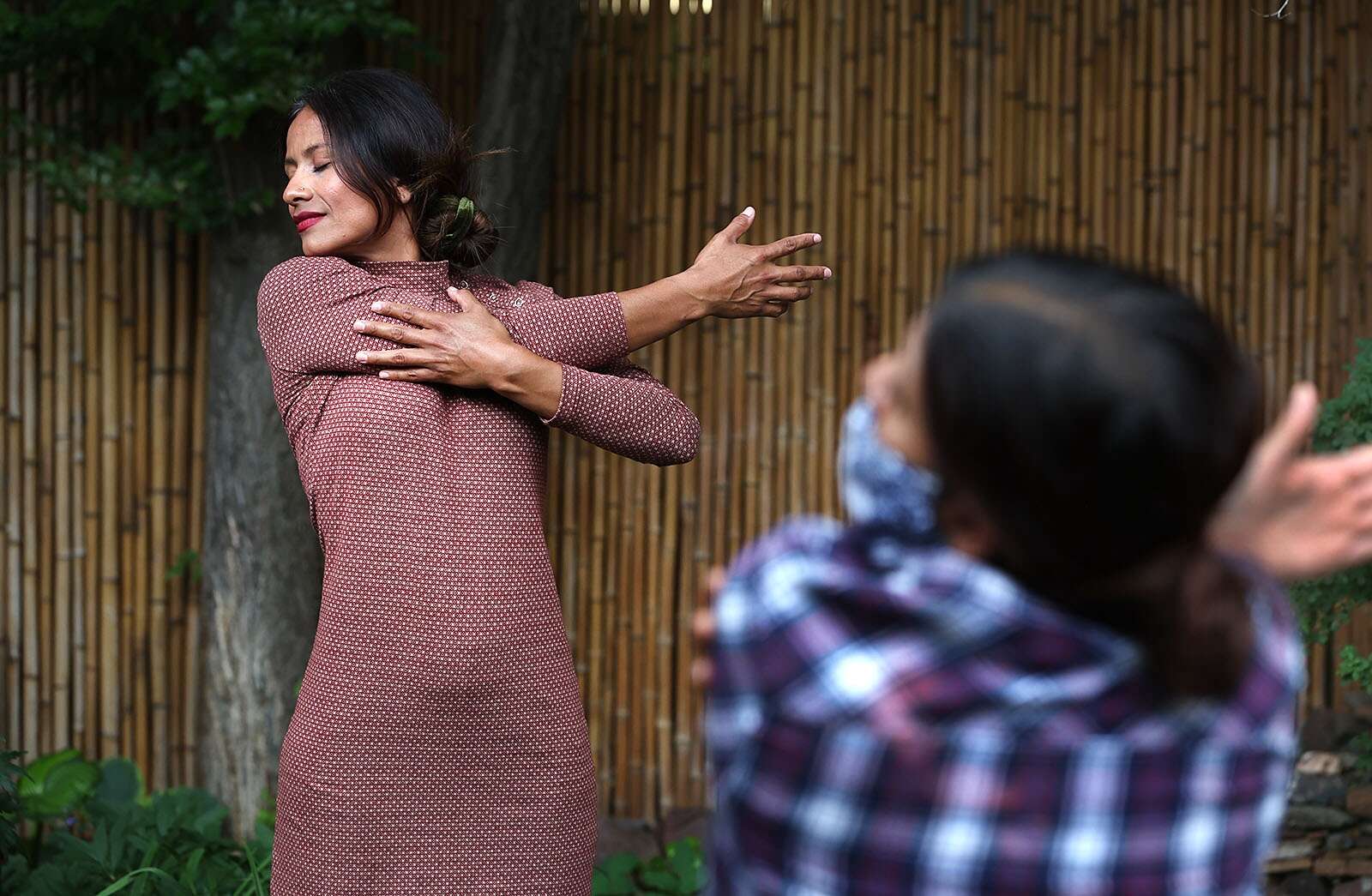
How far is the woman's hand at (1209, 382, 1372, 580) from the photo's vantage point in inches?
41.0

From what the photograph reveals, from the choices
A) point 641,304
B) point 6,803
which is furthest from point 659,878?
point 641,304

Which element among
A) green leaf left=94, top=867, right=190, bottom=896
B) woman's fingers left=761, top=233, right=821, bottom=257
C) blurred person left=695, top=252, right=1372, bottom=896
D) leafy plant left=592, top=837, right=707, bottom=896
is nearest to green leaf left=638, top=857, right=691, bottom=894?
leafy plant left=592, top=837, right=707, bottom=896

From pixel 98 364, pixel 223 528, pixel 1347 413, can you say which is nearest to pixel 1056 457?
pixel 1347 413

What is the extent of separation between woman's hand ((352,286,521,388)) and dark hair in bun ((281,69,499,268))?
18cm

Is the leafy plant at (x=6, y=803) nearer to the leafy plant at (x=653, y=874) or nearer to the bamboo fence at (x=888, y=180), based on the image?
the leafy plant at (x=653, y=874)

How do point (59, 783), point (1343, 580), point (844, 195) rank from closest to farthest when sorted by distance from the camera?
point (1343, 580) < point (59, 783) < point (844, 195)

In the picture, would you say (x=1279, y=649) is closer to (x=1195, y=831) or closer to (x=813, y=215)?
(x=1195, y=831)

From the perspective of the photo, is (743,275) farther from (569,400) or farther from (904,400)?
(904,400)

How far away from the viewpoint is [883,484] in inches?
40.0

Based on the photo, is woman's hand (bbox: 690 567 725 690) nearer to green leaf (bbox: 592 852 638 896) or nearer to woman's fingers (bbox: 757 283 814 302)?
woman's fingers (bbox: 757 283 814 302)

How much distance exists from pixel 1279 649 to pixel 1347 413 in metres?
2.08

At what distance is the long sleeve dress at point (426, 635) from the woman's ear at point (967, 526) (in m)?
0.96

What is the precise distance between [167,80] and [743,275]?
1.69 metres

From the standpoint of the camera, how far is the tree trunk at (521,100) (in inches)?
136
